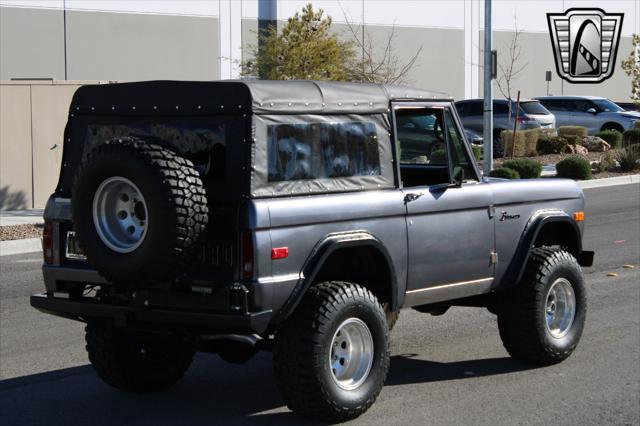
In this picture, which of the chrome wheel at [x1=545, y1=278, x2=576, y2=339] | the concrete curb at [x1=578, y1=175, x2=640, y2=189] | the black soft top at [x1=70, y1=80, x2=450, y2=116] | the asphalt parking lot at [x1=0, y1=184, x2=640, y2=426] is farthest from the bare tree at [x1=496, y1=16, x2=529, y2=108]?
the black soft top at [x1=70, y1=80, x2=450, y2=116]

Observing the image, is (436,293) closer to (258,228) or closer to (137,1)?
(258,228)

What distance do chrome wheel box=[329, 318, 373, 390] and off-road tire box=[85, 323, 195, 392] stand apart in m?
1.11

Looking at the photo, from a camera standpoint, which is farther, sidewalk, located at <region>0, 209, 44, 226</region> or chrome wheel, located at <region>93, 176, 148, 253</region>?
sidewalk, located at <region>0, 209, 44, 226</region>

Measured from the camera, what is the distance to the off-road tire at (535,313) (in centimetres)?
826

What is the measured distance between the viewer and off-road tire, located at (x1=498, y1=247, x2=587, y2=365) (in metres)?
8.26

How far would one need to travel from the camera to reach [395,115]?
757 centimetres

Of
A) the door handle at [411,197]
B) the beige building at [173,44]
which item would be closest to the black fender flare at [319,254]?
the door handle at [411,197]

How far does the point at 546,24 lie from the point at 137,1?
2290 cm

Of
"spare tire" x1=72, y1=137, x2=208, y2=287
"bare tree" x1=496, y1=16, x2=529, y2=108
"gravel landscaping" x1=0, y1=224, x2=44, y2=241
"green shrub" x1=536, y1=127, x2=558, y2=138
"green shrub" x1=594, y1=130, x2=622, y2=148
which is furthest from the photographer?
"bare tree" x1=496, y1=16, x2=529, y2=108

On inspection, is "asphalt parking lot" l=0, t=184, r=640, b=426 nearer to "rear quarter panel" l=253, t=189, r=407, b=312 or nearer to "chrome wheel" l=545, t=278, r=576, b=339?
"chrome wheel" l=545, t=278, r=576, b=339

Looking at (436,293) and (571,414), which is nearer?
(571,414)

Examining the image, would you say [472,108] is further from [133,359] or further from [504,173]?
[133,359]

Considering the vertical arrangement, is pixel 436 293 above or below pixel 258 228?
below

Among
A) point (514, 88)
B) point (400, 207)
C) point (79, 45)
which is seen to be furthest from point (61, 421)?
point (514, 88)
